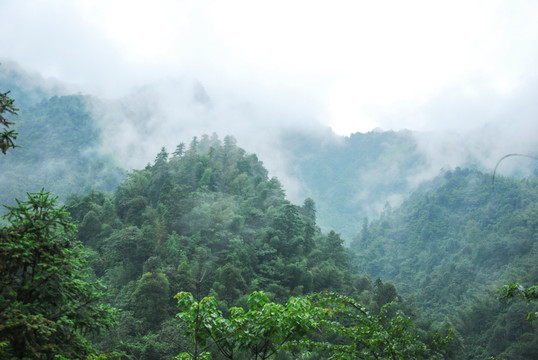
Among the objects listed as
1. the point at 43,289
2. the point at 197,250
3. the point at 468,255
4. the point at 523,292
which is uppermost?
the point at 468,255

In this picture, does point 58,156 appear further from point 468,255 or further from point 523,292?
point 523,292

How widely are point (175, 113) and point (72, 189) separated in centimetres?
4759

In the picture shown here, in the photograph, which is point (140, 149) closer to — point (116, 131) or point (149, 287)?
point (116, 131)

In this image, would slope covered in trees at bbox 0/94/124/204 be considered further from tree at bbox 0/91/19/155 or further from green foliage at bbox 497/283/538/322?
green foliage at bbox 497/283/538/322

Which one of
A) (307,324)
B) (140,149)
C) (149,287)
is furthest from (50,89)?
(307,324)

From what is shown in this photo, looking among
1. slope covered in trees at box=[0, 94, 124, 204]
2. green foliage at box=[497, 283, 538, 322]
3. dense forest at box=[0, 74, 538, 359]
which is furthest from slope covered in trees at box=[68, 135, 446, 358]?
slope covered in trees at box=[0, 94, 124, 204]

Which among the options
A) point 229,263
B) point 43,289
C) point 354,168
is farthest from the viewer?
point 354,168

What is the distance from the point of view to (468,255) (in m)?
64.9

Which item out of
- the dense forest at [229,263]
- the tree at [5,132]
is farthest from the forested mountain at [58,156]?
the tree at [5,132]

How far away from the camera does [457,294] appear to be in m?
51.0

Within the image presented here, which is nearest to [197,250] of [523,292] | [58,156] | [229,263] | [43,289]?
[229,263]

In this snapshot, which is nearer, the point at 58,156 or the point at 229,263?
the point at 229,263

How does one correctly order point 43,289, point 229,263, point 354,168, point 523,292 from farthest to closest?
point 354,168 < point 229,263 < point 43,289 < point 523,292

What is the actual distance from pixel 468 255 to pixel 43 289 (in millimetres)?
71801
